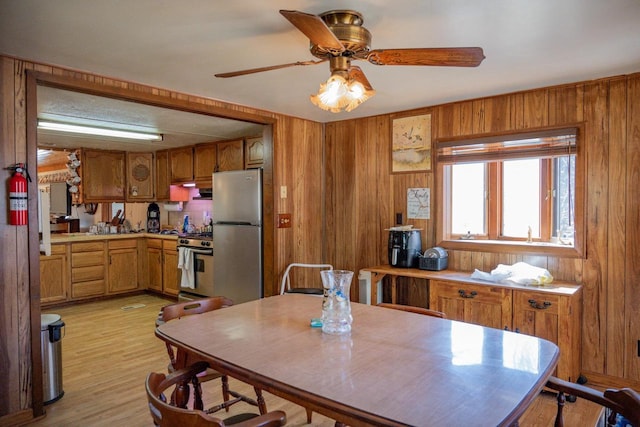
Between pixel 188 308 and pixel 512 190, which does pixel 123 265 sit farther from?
pixel 512 190

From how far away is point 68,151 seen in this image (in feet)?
19.2

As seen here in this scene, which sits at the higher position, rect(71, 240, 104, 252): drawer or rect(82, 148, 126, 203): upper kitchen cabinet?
rect(82, 148, 126, 203): upper kitchen cabinet

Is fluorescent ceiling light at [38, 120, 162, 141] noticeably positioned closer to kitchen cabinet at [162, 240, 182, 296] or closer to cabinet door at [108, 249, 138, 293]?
kitchen cabinet at [162, 240, 182, 296]

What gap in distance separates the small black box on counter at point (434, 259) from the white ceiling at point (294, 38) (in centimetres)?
134

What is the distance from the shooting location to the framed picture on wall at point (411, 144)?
3714mm

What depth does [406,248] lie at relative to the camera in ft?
11.9

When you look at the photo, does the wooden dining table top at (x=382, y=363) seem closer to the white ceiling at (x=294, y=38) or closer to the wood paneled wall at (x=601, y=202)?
the white ceiling at (x=294, y=38)

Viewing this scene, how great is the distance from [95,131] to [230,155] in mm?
1471

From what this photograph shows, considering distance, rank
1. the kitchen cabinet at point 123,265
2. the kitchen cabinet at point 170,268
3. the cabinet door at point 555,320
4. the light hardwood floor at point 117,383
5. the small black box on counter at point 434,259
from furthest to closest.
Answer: the kitchen cabinet at point 123,265 < the kitchen cabinet at point 170,268 < the small black box on counter at point 434,259 < the cabinet door at point 555,320 < the light hardwood floor at point 117,383

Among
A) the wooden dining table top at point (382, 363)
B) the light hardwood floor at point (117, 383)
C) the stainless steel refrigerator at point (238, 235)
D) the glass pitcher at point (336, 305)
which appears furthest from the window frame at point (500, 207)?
the glass pitcher at point (336, 305)

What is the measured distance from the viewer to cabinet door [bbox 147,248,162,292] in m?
5.68

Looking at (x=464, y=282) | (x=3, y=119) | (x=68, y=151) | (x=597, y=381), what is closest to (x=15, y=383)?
(x=3, y=119)

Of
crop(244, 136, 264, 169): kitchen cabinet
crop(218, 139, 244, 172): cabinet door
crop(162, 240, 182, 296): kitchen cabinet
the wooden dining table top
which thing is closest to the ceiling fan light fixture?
the wooden dining table top

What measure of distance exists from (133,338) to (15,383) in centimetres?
160
